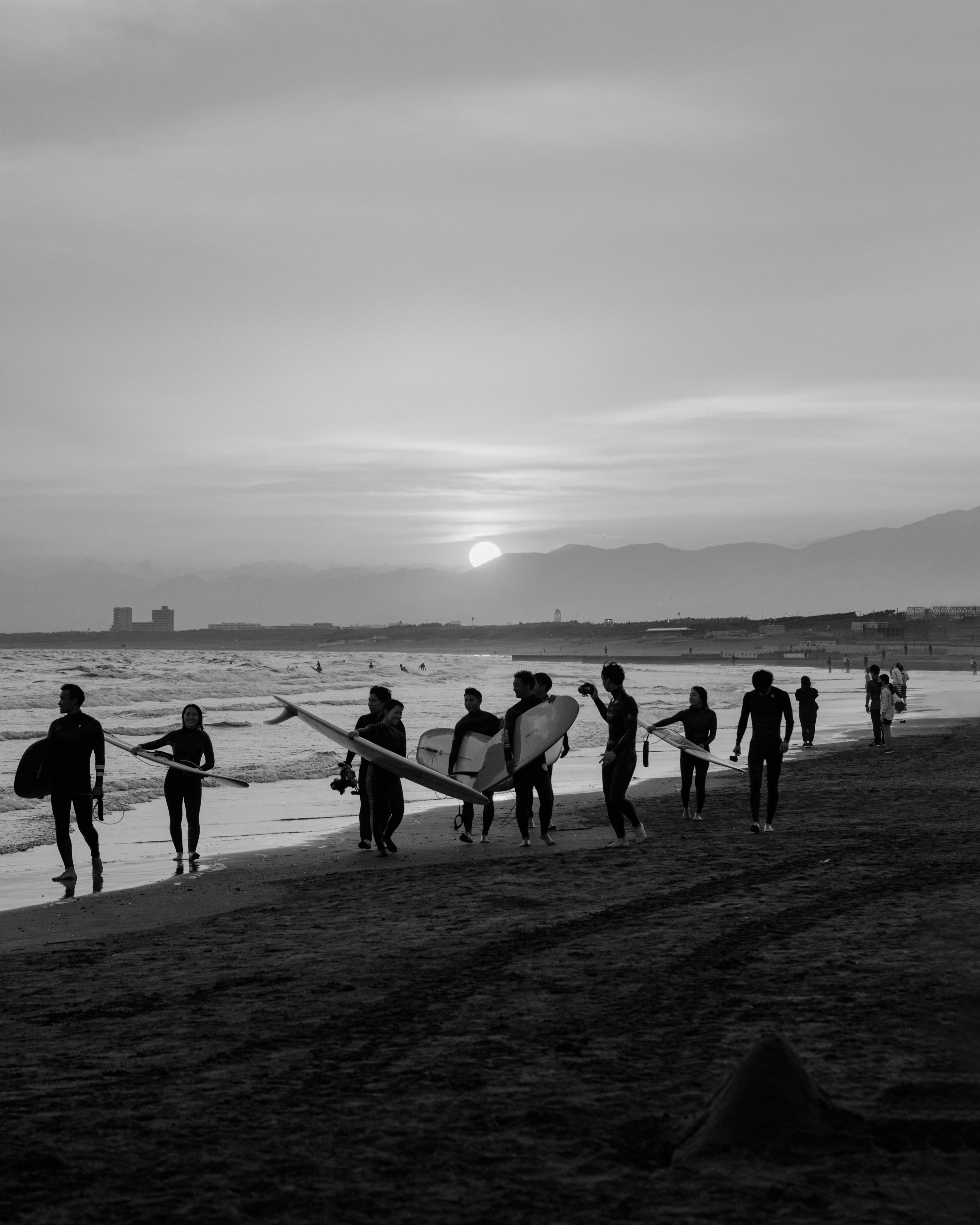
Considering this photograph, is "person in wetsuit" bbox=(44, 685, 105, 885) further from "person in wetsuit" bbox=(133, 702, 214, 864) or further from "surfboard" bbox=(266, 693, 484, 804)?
"surfboard" bbox=(266, 693, 484, 804)

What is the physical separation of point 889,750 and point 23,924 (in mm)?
18276

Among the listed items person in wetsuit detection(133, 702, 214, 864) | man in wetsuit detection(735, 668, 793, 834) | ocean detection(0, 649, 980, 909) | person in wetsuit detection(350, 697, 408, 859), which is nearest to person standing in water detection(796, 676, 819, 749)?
ocean detection(0, 649, 980, 909)

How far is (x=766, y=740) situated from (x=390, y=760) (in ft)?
13.3

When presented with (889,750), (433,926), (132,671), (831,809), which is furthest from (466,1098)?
(132,671)

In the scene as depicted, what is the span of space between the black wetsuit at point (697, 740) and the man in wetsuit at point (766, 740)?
1.03 metres

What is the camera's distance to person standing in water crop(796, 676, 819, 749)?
25.5 meters

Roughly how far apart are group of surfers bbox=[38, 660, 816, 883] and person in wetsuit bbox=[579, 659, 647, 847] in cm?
1

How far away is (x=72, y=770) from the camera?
11.3 metres

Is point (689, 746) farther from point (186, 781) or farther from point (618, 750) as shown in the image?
point (186, 781)

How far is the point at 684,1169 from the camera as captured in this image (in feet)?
14.9

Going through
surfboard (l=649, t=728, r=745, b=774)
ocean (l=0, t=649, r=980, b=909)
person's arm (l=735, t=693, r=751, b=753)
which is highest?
person's arm (l=735, t=693, r=751, b=753)

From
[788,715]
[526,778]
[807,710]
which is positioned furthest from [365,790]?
[807,710]

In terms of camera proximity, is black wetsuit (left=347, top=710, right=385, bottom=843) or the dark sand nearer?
the dark sand

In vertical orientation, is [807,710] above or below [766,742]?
below
